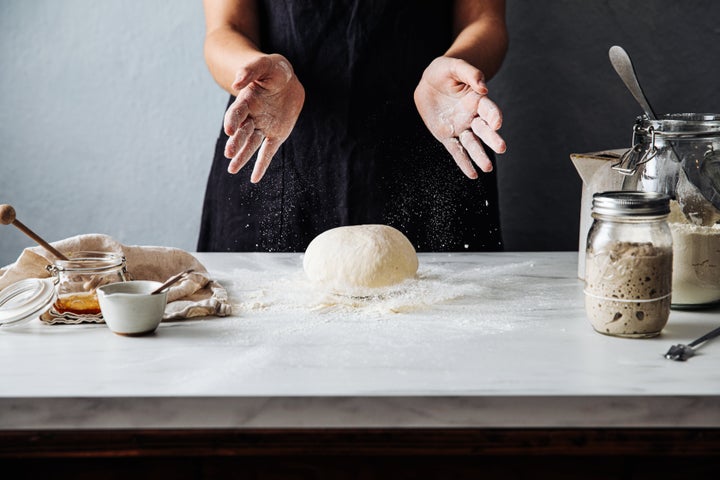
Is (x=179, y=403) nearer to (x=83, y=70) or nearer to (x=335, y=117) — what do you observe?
(x=335, y=117)

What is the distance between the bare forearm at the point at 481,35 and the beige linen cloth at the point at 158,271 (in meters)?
0.86

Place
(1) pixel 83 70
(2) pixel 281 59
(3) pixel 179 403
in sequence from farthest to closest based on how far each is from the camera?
1. (1) pixel 83 70
2. (2) pixel 281 59
3. (3) pixel 179 403

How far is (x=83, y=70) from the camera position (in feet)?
8.68

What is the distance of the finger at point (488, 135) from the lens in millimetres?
1237

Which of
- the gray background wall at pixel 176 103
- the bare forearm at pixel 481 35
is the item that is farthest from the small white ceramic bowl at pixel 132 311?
the gray background wall at pixel 176 103

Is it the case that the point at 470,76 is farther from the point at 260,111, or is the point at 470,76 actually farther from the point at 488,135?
the point at 260,111

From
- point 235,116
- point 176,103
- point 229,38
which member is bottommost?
point 235,116

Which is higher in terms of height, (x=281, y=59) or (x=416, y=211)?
(x=281, y=59)

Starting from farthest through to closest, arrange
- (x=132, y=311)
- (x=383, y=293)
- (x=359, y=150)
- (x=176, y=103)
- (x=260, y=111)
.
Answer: (x=176, y=103) < (x=359, y=150) < (x=260, y=111) < (x=383, y=293) < (x=132, y=311)

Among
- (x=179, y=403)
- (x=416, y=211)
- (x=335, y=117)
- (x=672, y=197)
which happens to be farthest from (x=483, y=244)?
(x=179, y=403)

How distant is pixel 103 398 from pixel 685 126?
906 millimetres

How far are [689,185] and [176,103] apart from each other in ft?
6.29

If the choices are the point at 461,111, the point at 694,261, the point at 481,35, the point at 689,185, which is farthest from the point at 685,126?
the point at 481,35

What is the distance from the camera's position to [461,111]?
4.69 ft
